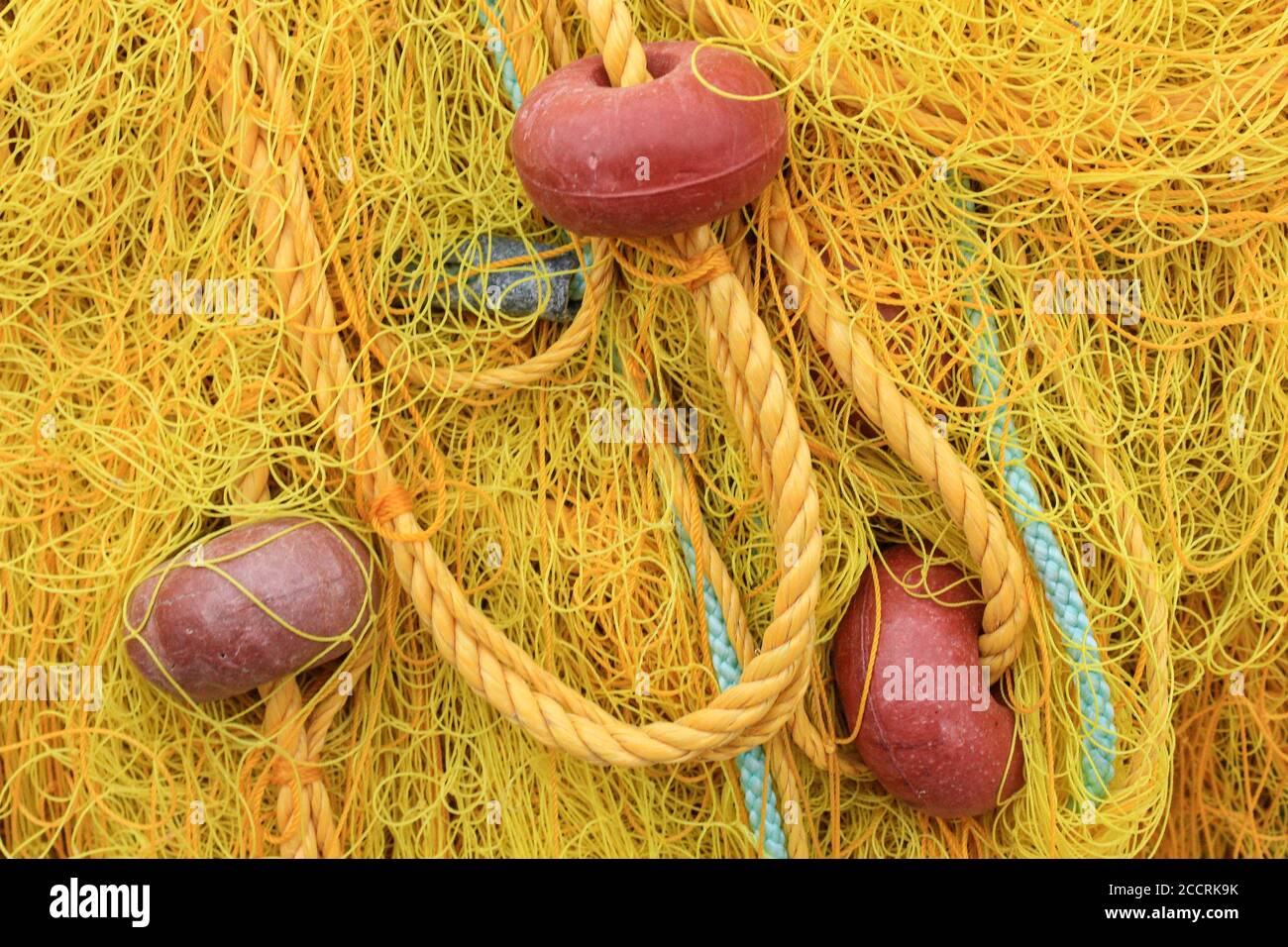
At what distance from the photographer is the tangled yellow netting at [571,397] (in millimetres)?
1229

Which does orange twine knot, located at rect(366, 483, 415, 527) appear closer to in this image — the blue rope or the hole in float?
the blue rope

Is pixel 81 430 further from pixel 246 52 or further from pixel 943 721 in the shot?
pixel 943 721

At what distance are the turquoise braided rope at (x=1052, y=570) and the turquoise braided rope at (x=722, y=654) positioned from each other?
37 centimetres

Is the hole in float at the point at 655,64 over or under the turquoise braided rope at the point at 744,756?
over

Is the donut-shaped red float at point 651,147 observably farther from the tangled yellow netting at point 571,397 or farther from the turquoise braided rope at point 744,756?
the turquoise braided rope at point 744,756

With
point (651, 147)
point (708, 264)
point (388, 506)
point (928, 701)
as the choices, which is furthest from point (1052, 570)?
point (388, 506)

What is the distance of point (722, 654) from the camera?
4.10ft

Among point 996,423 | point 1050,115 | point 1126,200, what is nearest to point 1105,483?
point 996,423

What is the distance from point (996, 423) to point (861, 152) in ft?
1.18

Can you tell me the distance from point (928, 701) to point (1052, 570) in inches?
8.4

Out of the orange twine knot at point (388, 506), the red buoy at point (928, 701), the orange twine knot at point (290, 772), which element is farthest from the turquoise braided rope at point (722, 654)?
the orange twine knot at point (290, 772)

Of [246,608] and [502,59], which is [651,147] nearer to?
[502,59]

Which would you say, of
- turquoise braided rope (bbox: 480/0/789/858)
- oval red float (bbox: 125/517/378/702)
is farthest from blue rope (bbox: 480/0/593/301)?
oval red float (bbox: 125/517/378/702)

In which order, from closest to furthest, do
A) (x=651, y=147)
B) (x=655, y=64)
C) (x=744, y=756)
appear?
(x=651, y=147) → (x=655, y=64) → (x=744, y=756)
